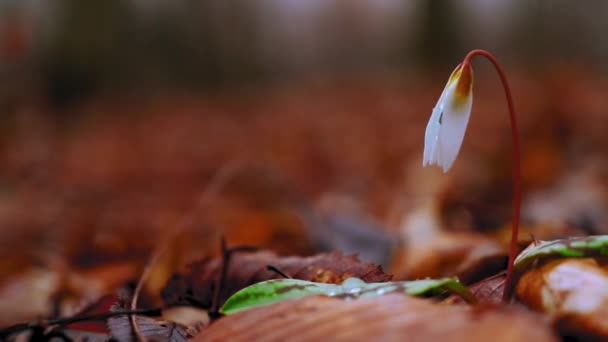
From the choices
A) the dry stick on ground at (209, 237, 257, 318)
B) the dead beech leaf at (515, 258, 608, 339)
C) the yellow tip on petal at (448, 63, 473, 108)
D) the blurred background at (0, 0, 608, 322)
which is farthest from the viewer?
the blurred background at (0, 0, 608, 322)

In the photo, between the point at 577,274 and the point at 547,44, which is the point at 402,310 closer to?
the point at 577,274

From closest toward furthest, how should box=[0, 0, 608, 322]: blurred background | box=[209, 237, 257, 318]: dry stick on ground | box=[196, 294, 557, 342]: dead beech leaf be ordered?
box=[196, 294, 557, 342]: dead beech leaf → box=[209, 237, 257, 318]: dry stick on ground → box=[0, 0, 608, 322]: blurred background

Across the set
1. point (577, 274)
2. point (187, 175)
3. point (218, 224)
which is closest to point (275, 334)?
point (577, 274)

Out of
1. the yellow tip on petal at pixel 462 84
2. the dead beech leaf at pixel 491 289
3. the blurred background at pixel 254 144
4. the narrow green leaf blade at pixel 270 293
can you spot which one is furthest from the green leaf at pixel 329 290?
the blurred background at pixel 254 144

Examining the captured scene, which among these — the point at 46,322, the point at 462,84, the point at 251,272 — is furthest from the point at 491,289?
the point at 46,322

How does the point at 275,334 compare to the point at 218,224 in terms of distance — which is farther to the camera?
the point at 218,224

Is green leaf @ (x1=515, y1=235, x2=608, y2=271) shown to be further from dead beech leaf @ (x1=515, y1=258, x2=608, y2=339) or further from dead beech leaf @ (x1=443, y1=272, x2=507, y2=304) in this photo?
dead beech leaf @ (x1=443, y1=272, x2=507, y2=304)

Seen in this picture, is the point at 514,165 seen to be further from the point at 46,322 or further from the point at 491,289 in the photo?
the point at 46,322

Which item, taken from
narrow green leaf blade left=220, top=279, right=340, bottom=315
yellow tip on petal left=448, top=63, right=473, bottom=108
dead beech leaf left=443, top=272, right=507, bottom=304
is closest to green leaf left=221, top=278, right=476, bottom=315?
narrow green leaf blade left=220, top=279, right=340, bottom=315
